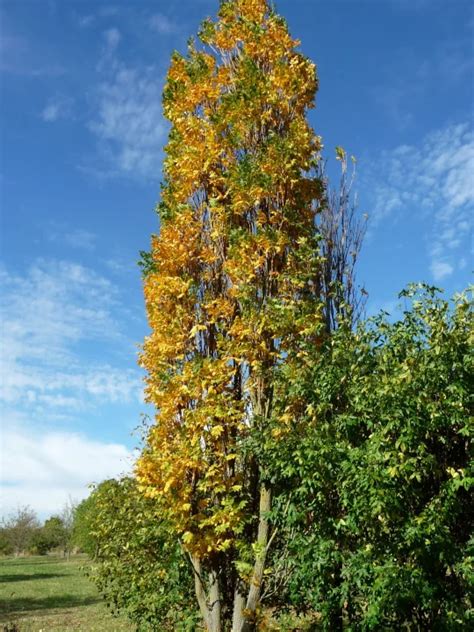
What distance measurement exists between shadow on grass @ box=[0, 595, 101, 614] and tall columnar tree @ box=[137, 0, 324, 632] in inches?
706

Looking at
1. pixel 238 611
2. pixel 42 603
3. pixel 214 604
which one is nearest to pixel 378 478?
pixel 238 611

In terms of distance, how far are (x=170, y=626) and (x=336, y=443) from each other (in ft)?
15.7

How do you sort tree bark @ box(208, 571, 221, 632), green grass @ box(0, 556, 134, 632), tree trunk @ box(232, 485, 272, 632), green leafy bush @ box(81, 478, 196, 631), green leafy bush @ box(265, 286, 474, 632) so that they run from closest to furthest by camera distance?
green leafy bush @ box(265, 286, 474, 632) < tree trunk @ box(232, 485, 272, 632) < tree bark @ box(208, 571, 221, 632) < green leafy bush @ box(81, 478, 196, 631) < green grass @ box(0, 556, 134, 632)

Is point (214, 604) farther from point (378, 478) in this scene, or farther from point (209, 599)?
point (378, 478)

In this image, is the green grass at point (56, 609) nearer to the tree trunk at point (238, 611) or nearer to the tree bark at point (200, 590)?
the tree bark at point (200, 590)

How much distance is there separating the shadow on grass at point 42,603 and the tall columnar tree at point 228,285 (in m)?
17.9

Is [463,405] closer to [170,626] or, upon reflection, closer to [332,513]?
[332,513]

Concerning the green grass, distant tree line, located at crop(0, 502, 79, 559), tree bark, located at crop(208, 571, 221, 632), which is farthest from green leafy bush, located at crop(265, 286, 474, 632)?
distant tree line, located at crop(0, 502, 79, 559)

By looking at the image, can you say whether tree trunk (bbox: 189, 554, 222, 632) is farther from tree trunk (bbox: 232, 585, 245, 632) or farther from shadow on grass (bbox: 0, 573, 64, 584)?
shadow on grass (bbox: 0, 573, 64, 584)

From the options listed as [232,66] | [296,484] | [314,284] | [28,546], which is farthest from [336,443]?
[28,546]

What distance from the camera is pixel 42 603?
23.3m

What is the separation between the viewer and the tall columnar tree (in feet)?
23.2

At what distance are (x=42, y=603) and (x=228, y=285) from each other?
2196 centimetres

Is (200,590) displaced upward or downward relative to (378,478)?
downward
